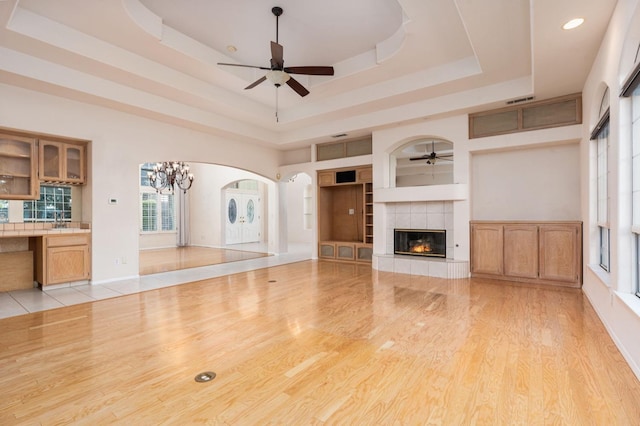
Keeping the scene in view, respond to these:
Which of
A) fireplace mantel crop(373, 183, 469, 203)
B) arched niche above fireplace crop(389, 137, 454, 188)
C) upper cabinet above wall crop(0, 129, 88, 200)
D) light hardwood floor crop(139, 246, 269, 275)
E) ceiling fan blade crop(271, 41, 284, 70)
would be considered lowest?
light hardwood floor crop(139, 246, 269, 275)

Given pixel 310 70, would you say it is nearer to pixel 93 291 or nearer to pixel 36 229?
pixel 93 291

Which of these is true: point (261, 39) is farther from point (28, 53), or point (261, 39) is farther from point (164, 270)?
point (164, 270)

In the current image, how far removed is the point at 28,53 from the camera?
429cm

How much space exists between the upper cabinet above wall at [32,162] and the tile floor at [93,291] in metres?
1.52

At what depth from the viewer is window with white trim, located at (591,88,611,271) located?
12.9 ft

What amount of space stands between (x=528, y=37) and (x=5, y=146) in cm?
751

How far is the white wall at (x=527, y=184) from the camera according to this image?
545 centimetres

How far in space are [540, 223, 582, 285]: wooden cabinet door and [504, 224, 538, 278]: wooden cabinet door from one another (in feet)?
0.37

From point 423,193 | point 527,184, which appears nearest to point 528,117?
point 527,184

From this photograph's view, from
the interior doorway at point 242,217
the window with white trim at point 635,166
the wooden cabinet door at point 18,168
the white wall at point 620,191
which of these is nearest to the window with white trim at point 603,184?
the white wall at point 620,191

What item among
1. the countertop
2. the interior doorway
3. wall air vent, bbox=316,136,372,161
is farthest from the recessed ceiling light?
the interior doorway

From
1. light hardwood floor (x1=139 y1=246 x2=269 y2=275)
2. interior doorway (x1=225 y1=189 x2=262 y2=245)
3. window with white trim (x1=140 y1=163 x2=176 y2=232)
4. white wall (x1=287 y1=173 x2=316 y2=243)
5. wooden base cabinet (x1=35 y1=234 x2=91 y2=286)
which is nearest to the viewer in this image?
wooden base cabinet (x1=35 y1=234 x2=91 y2=286)

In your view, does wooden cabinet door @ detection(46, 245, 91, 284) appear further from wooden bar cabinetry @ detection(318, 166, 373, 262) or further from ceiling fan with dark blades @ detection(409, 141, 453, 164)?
ceiling fan with dark blades @ detection(409, 141, 453, 164)

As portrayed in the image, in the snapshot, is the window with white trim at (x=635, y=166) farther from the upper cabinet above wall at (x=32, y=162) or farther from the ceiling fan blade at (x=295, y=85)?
the upper cabinet above wall at (x=32, y=162)
